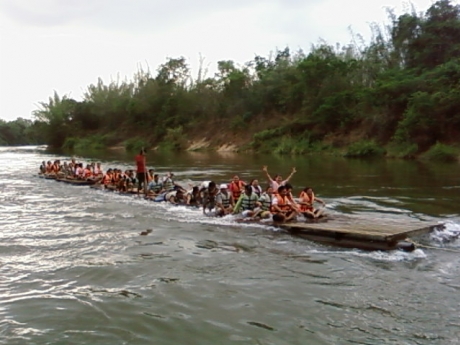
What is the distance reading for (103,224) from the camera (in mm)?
15234

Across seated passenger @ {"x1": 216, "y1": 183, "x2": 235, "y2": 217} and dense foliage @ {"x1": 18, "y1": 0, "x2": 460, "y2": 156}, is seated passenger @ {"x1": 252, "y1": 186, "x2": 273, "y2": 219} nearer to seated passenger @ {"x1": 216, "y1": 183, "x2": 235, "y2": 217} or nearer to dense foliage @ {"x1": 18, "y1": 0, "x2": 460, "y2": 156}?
seated passenger @ {"x1": 216, "y1": 183, "x2": 235, "y2": 217}

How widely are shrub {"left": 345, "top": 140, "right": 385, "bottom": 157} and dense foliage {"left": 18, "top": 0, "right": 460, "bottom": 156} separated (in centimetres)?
11

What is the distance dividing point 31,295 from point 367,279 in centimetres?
575

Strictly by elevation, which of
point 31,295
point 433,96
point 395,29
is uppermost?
point 395,29

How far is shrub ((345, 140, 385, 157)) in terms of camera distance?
129 ft

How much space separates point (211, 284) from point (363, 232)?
402 centimetres

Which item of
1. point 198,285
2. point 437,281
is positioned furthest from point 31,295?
point 437,281

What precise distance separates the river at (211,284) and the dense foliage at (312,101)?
2192 centimetres

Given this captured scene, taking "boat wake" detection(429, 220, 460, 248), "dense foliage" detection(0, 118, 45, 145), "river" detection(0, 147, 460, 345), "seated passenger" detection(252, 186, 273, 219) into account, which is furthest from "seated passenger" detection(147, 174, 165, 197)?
"dense foliage" detection(0, 118, 45, 145)

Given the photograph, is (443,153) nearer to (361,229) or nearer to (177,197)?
(177,197)

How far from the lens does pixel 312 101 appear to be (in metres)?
49.1

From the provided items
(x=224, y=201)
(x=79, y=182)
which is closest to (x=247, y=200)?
(x=224, y=201)

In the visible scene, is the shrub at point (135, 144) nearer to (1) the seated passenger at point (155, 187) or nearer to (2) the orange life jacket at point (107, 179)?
(2) the orange life jacket at point (107, 179)

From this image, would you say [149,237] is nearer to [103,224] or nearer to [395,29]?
[103,224]
